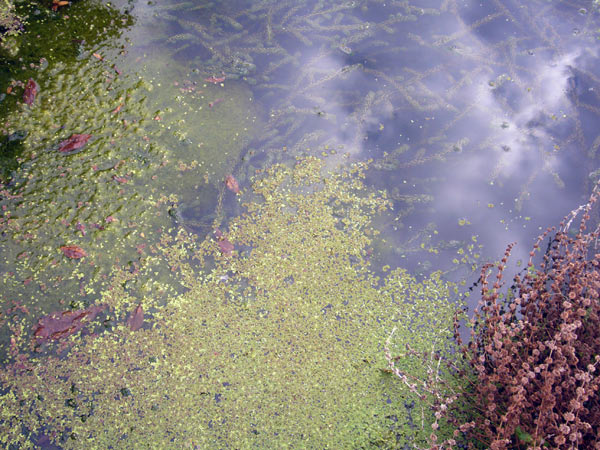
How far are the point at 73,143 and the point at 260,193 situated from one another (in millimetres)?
905

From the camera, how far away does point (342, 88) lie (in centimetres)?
254

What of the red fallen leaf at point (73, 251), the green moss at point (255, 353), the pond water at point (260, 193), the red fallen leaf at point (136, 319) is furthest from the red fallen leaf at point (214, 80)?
the red fallen leaf at point (136, 319)

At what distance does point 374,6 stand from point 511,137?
116cm

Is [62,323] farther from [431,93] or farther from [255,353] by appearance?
[431,93]

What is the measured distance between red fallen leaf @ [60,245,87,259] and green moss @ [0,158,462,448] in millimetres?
201

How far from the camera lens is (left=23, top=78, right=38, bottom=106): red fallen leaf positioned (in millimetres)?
2285

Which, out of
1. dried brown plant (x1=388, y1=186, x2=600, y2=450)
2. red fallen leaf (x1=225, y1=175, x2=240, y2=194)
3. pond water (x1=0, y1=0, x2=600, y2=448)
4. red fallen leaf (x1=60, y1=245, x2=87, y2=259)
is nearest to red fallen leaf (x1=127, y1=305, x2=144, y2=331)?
pond water (x1=0, y1=0, x2=600, y2=448)

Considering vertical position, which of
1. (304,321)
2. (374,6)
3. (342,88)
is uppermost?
(374,6)

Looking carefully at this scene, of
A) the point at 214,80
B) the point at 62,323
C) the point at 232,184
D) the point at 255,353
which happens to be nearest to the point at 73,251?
the point at 62,323

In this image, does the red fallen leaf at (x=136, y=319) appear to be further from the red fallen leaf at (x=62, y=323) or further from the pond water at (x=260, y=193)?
the red fallen leaf at (x=62, y=323)

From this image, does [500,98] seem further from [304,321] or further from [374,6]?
[304,321]

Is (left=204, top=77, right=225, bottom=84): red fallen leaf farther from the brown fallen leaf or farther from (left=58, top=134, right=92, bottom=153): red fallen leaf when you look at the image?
the brown fallen leaf

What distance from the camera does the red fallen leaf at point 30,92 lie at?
229 centimetres

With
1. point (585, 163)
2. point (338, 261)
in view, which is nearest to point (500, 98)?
point (585, 163)
